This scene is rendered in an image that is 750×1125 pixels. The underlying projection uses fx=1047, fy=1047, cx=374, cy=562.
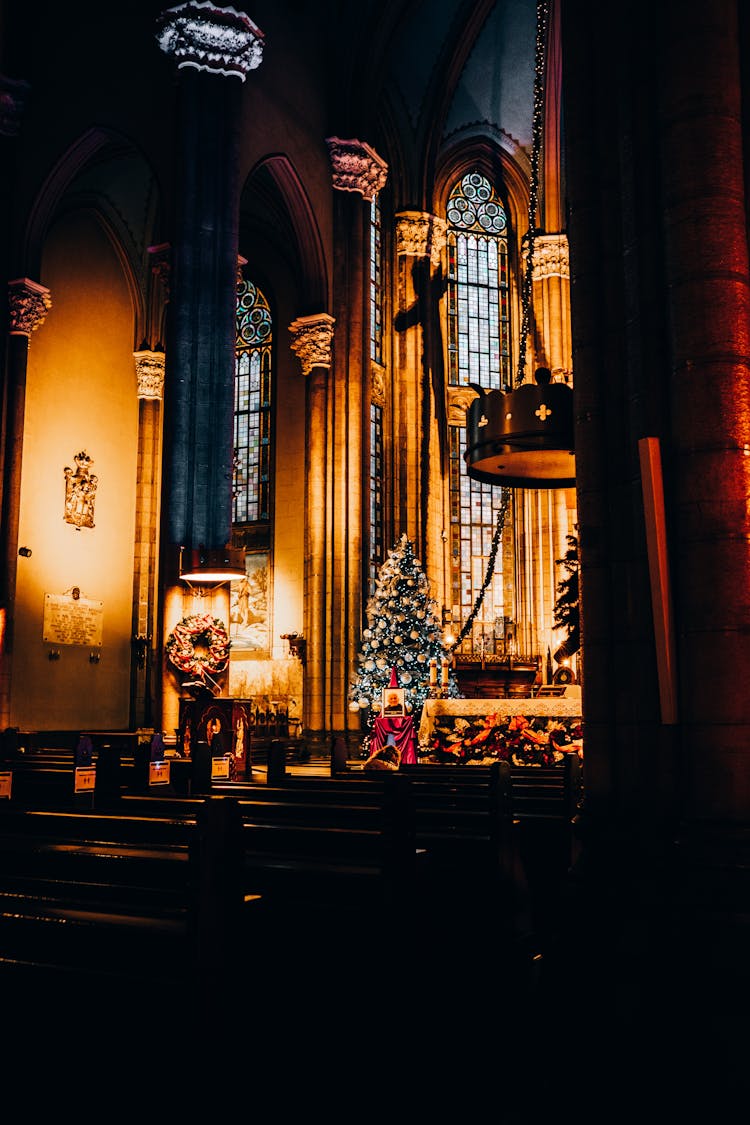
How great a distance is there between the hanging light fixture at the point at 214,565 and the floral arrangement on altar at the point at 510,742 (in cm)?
504

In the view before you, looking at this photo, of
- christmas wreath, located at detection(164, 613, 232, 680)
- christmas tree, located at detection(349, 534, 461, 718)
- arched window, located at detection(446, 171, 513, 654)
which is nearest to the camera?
christmas wreath, located at detection(164, 613, 232, 680)

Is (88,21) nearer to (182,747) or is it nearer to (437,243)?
(437,243)

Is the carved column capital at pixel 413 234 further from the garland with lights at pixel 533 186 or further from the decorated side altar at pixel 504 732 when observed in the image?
the decorated side altar at pixel 504 732

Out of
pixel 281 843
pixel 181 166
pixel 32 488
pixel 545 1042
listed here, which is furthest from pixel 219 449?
pixel 545 1042

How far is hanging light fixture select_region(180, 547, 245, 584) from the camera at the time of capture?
15242 millimetres

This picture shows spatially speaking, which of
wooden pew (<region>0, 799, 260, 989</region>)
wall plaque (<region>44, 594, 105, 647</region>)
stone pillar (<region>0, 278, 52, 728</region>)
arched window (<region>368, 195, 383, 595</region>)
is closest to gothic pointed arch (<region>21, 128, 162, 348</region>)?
stone pillar (<region>0, 278, 52, 728</region>)

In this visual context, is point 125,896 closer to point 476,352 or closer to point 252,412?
point 252,412

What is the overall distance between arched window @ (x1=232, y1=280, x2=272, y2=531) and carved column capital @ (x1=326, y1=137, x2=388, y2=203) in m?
4.99

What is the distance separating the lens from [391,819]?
445 cm

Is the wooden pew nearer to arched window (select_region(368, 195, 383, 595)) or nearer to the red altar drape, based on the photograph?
the red altar drape

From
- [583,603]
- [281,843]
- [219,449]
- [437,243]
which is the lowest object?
[281,843]

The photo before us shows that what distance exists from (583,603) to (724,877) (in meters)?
1.44

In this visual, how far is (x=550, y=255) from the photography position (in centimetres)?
2892

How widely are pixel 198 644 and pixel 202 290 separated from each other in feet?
20.3
